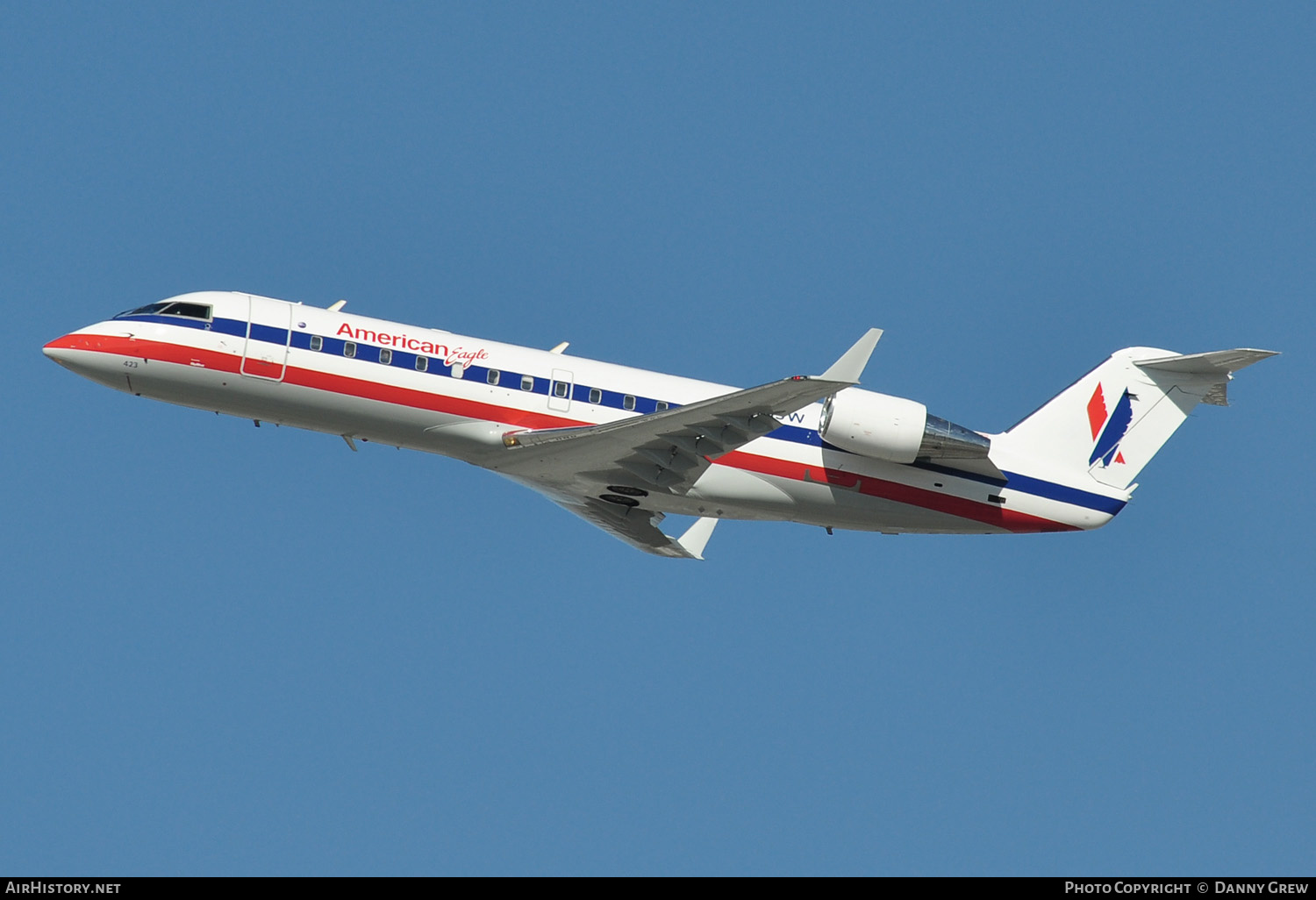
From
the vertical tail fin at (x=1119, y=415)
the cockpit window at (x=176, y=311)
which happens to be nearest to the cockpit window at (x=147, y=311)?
the cockpit window at (x=176, y=311)

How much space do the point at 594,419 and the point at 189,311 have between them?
23.5 ft

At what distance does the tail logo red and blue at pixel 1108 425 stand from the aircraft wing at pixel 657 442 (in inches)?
282

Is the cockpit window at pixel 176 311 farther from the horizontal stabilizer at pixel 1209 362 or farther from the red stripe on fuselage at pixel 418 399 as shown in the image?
the horizontal stabilizer at pixel 1209 362

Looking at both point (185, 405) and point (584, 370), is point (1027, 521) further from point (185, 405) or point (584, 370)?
point (185, 405)

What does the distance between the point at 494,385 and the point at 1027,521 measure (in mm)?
10001

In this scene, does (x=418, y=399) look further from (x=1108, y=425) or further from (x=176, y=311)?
(x=1108, y=425)

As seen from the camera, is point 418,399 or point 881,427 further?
point 881,427

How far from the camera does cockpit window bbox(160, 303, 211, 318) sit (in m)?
24.3

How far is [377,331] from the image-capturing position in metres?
24.3

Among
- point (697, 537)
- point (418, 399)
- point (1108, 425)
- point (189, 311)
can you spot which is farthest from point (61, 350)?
point (1108, 425)

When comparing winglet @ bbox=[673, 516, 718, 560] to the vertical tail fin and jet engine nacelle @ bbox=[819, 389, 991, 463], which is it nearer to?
jet engine nacelle @ bbox=[819, 389, 991, 463]

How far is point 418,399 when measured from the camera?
79.1 feet

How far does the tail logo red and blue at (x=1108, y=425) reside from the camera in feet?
87.9
